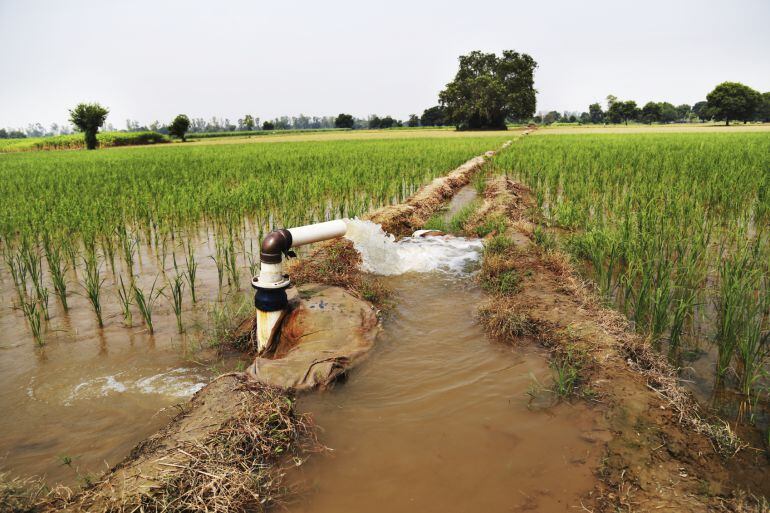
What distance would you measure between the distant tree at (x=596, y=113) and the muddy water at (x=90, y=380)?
119081mm

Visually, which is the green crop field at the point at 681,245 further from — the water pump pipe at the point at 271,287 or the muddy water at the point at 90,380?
the muddy water at the point at 90,380

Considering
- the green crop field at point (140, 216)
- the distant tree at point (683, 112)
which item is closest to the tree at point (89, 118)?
the green crop field at point (140, 216)

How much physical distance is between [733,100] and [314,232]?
74.9 metres

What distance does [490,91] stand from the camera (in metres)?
46.0

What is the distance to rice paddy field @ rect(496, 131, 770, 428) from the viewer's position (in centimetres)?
254

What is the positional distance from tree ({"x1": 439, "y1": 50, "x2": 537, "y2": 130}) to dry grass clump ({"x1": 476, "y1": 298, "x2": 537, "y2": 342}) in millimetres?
46259

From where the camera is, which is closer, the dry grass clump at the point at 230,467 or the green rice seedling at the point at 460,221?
the dry grass clump at the point at 230,467

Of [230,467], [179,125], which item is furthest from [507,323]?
[179,125]

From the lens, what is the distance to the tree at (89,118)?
118 feet

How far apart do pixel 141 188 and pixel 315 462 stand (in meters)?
8.94

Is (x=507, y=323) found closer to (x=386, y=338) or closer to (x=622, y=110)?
(x=386, y=338)

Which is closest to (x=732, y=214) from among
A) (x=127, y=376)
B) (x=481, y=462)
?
(x=481, y=462)

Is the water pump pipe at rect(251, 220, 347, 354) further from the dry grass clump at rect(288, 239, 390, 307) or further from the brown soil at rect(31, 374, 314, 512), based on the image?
the dry grass clump at rect(288, 239, 390, 307)

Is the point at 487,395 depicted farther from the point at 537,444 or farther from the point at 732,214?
the point at 732,214
